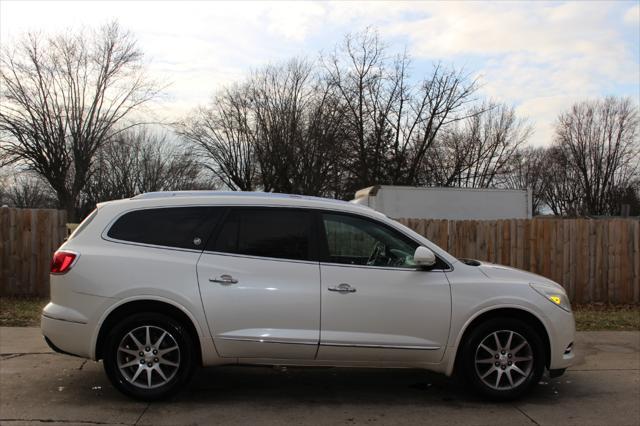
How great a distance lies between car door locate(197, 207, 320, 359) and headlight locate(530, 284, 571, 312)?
6.77 ft

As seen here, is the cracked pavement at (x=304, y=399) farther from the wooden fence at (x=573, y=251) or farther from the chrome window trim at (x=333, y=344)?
the wooden fence at (x=573, y=251)

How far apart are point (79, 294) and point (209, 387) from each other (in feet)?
5.04

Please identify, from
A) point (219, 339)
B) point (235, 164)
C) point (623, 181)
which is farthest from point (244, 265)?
point (623, 181)

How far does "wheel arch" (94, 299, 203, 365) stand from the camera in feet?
15.5

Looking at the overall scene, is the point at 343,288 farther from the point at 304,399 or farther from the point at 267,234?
the point at 304,399

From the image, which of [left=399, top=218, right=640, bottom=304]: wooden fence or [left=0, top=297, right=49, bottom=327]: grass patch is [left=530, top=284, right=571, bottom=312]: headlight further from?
[left=0, top=297, right=49, bottom=327]: grass patch

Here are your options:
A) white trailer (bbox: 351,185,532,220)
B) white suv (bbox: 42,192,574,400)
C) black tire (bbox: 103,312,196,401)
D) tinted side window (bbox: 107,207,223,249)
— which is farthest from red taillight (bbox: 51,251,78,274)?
white trailer (bbox: 351,185,532,220)

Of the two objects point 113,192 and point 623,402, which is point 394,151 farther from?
point 113,192

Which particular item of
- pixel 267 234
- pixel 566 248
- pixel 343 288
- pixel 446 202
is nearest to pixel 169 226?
pixel 267 234

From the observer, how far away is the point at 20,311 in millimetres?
8727

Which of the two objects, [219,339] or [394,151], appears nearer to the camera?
[219,339]

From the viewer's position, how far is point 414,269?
16.1ft

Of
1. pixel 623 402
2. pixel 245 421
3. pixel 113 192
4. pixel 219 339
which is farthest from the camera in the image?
pixel 113 192

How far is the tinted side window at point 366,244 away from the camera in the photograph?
5012 mm
